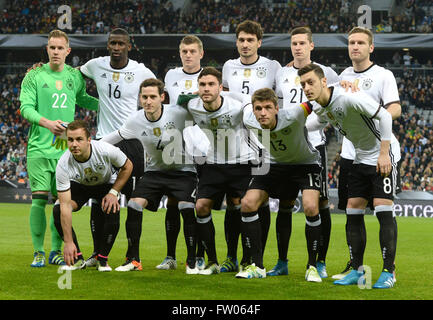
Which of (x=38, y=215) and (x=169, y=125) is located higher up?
(x=169, y=125)

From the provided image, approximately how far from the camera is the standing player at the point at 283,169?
6734 millimetres

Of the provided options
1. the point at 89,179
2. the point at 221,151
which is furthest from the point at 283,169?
the point at 89,179

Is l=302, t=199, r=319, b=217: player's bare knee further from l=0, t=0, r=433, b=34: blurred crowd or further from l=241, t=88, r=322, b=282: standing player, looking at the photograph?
l=0, t=0, r=433, b=34: blurred crowd

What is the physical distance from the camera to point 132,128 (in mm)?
7512

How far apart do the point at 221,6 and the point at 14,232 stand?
67.3 feet

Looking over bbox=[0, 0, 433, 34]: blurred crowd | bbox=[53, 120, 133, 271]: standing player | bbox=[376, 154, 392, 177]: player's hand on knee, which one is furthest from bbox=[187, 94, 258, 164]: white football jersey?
bbox=[0, 0, 433, 34]: blurred crowd

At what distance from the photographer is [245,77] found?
25.4 feet

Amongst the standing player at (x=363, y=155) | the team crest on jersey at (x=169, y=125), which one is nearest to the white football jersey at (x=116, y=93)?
the team crest on jersey at (x=169, y=125)

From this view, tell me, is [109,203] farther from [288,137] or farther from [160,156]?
[288,137]

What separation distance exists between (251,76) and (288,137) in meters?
1.17

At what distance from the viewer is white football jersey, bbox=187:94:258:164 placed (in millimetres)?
7152

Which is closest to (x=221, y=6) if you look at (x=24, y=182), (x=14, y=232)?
(x=24, y=182)

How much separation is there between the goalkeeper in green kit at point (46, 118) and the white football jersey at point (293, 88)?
2.58 metres

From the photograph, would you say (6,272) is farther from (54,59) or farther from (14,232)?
(14,232)
